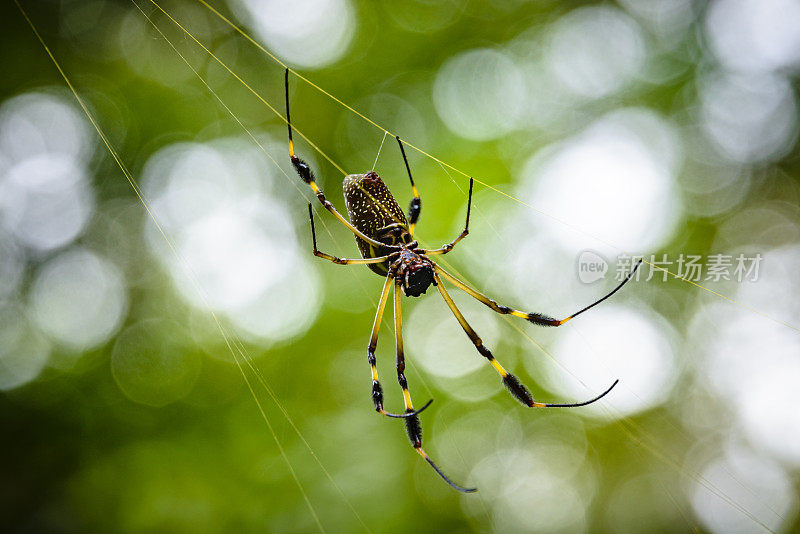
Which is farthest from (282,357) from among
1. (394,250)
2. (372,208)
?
(372,208)

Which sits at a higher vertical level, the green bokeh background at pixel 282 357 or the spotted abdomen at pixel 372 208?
the spotted abdomen at pixel 372 208

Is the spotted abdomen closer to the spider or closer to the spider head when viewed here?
the spider

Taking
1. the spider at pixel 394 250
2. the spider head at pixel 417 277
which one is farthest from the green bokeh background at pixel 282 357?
the spider head at pixel 417 277

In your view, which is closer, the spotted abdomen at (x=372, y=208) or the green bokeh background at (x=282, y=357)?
the spotted abdomen at (x=372, y=208)

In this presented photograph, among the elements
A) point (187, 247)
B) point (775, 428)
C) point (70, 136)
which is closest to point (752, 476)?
point (775, 428)

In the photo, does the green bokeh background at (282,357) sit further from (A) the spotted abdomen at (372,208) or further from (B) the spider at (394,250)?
(A) the spotted abdomen at (372,208)

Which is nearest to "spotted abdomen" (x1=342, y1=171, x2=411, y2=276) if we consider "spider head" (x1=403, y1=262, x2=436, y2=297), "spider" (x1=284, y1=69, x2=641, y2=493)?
"spider" (x1=284, y1=69, x2=641, y2=493)

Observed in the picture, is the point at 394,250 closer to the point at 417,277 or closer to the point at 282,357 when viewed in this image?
the point at 417,277
